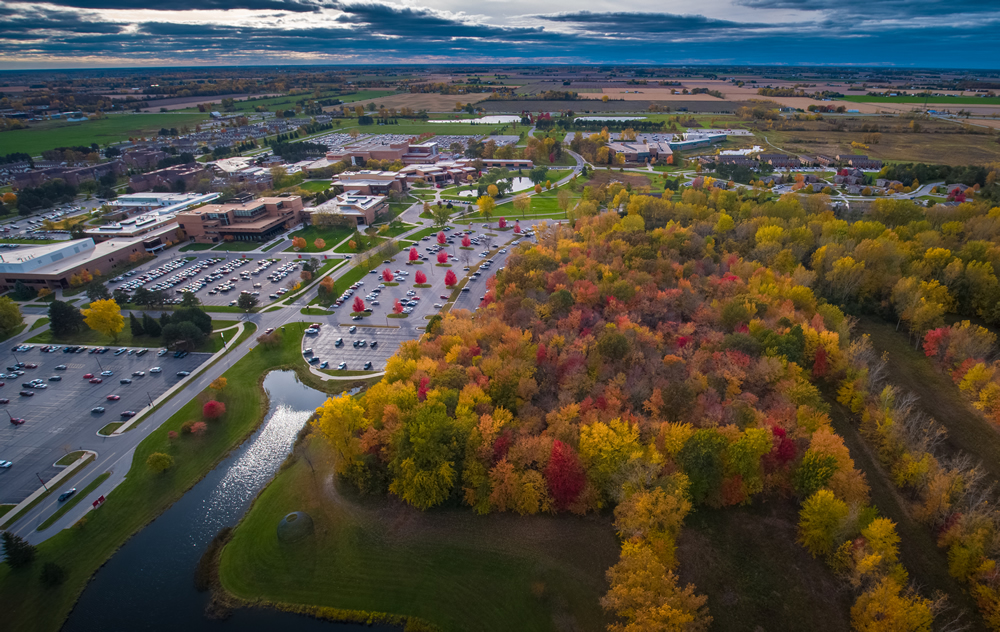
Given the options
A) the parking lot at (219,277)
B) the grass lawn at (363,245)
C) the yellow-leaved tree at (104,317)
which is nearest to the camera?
the yellow-leaved tree at (104,317)

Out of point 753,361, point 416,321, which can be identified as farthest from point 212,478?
point 753,361

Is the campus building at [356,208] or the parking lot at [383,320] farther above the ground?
the campus building at [356,208]

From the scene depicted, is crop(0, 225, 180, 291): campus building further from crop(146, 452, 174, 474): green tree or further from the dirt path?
the dirt path

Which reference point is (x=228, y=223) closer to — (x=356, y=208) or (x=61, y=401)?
(x=356, y=208)

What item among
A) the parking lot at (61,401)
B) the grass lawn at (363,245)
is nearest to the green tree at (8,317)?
the parking lot at (61,401)

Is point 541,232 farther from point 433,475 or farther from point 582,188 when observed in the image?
point 433,475

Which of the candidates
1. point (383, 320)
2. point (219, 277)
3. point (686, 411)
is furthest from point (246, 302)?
point (686, 411)

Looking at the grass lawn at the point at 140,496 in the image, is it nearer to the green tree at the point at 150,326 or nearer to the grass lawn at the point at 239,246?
the green tree at the point at 150,326
